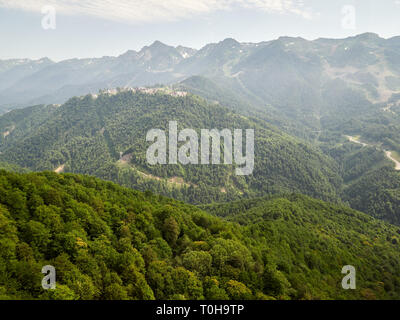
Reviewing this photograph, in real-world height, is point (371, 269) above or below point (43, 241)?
below

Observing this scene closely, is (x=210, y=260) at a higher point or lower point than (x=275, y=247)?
higher

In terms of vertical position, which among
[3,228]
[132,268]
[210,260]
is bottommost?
[210,260]

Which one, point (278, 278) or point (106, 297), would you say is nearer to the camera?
point (106, 297)
